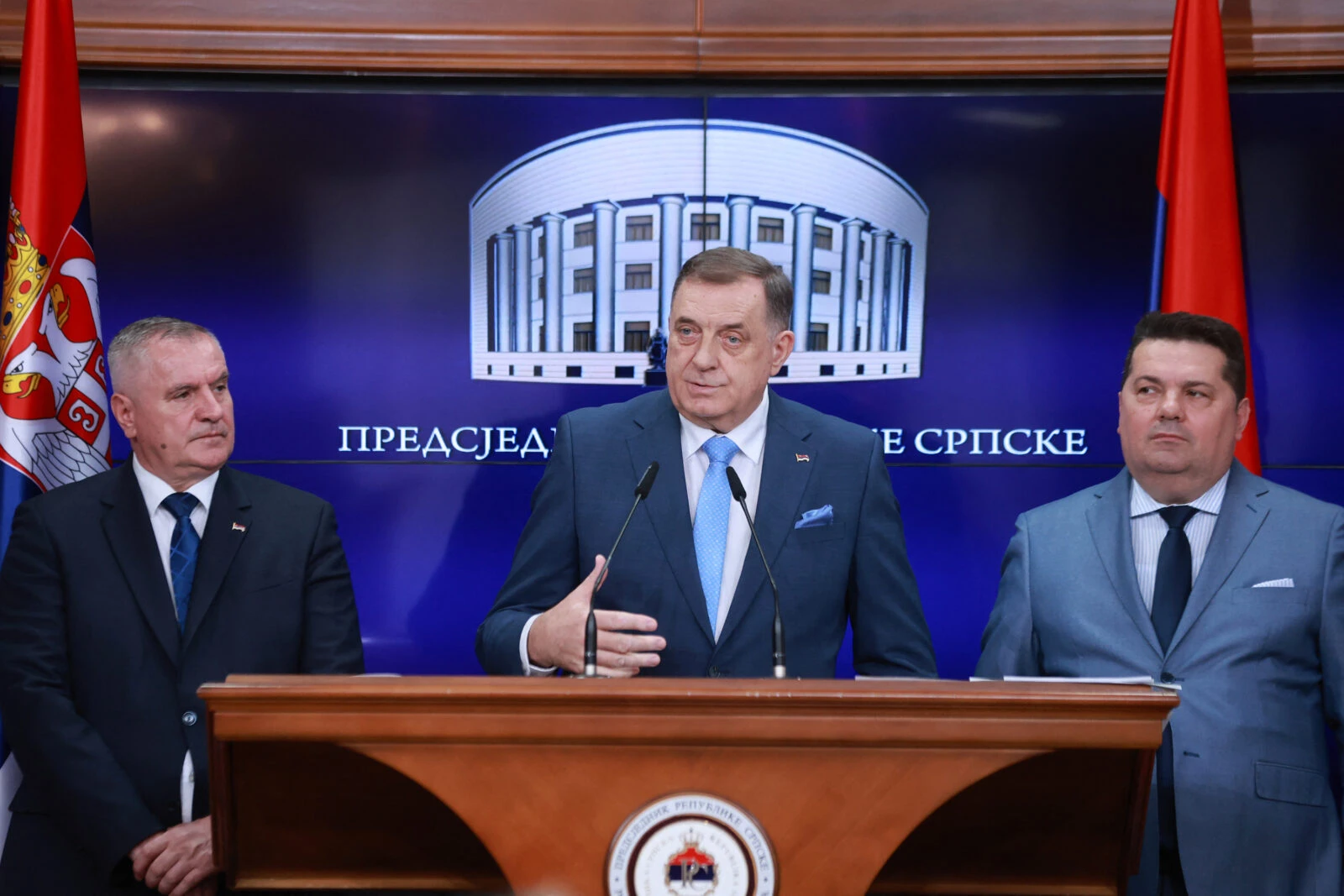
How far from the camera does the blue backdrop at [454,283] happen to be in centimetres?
373

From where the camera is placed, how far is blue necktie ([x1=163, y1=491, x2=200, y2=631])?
7.99ft

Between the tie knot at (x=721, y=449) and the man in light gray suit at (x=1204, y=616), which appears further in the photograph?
the tie knot at (x=721, y=449)

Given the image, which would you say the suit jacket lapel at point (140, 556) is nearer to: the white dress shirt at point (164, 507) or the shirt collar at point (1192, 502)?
the white dress shirt at point (164, 507)

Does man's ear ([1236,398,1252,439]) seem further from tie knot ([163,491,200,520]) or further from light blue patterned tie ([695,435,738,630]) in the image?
tie knot ([163,491,200,520])

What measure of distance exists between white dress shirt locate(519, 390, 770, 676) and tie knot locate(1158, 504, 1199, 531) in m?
0.88

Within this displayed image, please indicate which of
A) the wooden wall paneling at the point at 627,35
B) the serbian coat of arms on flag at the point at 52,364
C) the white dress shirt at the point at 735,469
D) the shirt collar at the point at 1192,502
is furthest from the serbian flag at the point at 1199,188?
the serbian coat of arms on flag at the point at 52,364

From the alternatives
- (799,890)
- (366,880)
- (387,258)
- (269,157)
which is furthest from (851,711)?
(269,157)

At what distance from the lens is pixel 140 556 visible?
2.43 m

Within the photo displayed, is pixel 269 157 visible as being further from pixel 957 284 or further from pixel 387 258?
pixel 957 284

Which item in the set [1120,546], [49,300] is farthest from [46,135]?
[1120,546]

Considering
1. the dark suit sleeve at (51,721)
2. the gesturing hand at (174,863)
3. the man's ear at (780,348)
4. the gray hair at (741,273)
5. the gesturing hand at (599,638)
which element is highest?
the gray hair at (741,273)

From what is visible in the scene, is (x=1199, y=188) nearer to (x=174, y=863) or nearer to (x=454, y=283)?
(x=454, y=283)

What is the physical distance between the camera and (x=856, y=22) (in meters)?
3.62

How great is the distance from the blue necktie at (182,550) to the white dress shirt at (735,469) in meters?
1.05
